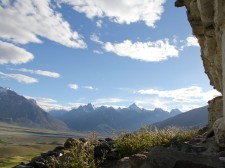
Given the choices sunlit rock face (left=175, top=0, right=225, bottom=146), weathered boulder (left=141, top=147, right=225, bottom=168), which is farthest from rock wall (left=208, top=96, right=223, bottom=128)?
weathered boulder (left=141, top=147, right=225, bottom=168)

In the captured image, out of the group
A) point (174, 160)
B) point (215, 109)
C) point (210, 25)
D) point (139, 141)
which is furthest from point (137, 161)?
point (215, 109)

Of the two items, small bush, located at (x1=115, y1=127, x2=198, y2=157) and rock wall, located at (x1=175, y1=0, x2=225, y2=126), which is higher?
rock wall, located at (x1=175, y1=0, x2=225, y2=126)

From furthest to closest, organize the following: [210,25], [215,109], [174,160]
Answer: [215,109] < [210,25] < [174,160]

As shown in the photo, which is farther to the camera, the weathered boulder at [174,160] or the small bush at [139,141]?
the small bush at [139,141]

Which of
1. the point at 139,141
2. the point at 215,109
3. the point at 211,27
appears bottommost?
the point at 139,141

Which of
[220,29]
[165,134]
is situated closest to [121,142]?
[165,134]

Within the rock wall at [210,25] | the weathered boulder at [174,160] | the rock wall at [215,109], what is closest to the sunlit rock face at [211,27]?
the rock wall at [210,25]

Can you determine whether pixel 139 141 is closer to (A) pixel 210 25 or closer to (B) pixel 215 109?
(A) pixel 210 25

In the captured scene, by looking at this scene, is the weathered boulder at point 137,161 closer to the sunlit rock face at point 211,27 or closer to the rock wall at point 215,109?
the sunlit rock face at point 211,27

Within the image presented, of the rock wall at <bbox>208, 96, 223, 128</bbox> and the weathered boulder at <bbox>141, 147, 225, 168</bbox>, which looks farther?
the rock wall at <bbox>208, 96, 223, 128</bbox>

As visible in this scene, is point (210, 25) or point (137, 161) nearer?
point (137, 161)

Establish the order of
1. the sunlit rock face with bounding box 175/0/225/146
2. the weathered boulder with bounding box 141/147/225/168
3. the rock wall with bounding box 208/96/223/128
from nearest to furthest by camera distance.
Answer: the weathered boulder with bounding box 141/147/225/168
the sunlit rock face with bounding box 175/0/225/146
the rock wall with bounding box 208/96/223/128

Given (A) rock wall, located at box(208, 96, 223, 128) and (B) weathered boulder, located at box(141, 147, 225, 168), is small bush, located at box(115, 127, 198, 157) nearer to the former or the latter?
(B) weathered boulder, located at box(141, 147, 225, 168)

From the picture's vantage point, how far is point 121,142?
661 inches
